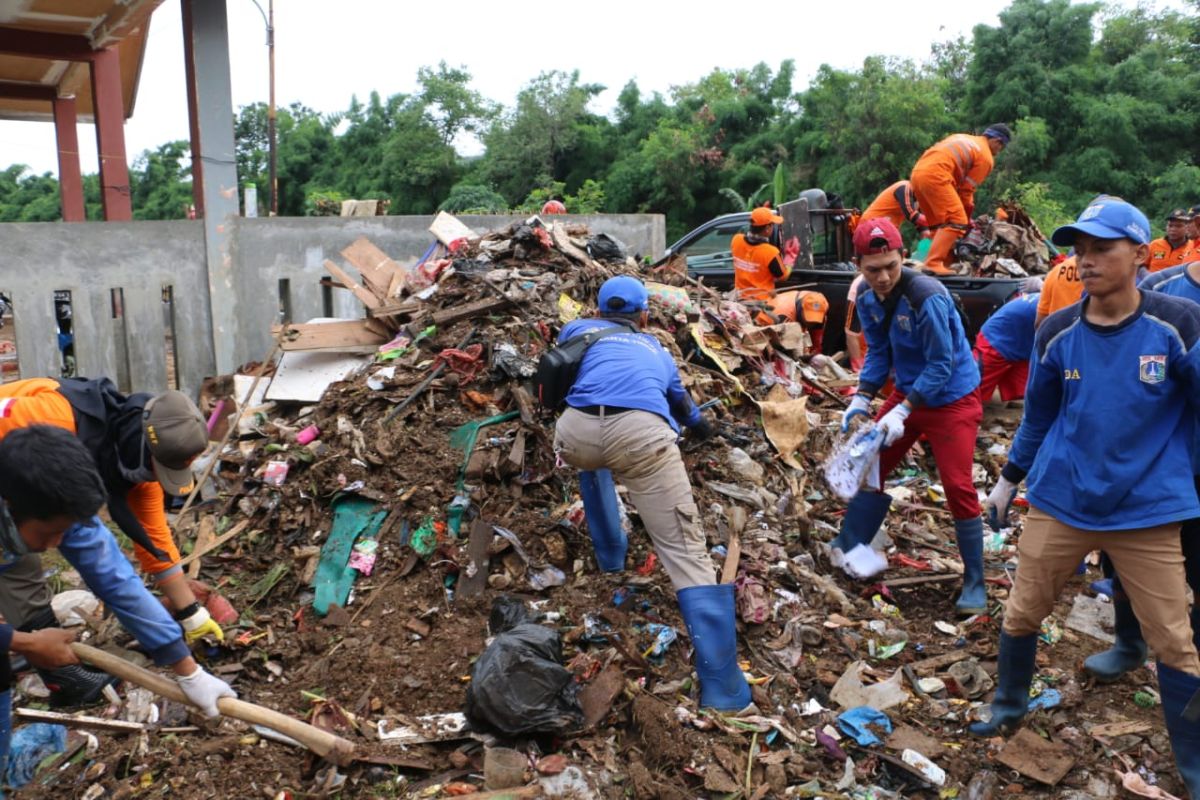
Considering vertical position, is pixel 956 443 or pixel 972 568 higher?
pixel 956 443

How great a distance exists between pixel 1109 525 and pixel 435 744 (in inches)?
109

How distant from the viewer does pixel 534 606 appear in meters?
4.69

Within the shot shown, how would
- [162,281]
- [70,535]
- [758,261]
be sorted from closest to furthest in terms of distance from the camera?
[70,535] < [162,281] < [758,261]

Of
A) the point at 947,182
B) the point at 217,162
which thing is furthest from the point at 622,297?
the point at 217,162

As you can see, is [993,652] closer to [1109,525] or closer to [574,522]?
[1109,525]

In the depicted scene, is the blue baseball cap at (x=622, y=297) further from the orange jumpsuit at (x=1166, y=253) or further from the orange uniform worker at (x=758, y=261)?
the orange jumpsuit at (x=1166, y=253)

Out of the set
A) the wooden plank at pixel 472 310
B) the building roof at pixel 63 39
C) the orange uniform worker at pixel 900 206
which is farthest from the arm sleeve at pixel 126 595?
the building roof at pixel 63 39

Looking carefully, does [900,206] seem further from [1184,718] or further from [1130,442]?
[1184,718]

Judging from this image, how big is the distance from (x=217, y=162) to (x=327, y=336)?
325cm

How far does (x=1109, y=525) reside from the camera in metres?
3.11

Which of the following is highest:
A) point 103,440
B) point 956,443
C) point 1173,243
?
point 1173,243

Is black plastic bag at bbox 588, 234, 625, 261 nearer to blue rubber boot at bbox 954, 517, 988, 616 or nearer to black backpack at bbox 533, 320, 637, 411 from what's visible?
black backpack at bbox 533, 320, 637, 411

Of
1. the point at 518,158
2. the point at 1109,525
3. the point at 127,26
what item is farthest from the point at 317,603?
the point at 518,158

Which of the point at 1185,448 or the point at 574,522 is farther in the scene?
the point at 574,522
